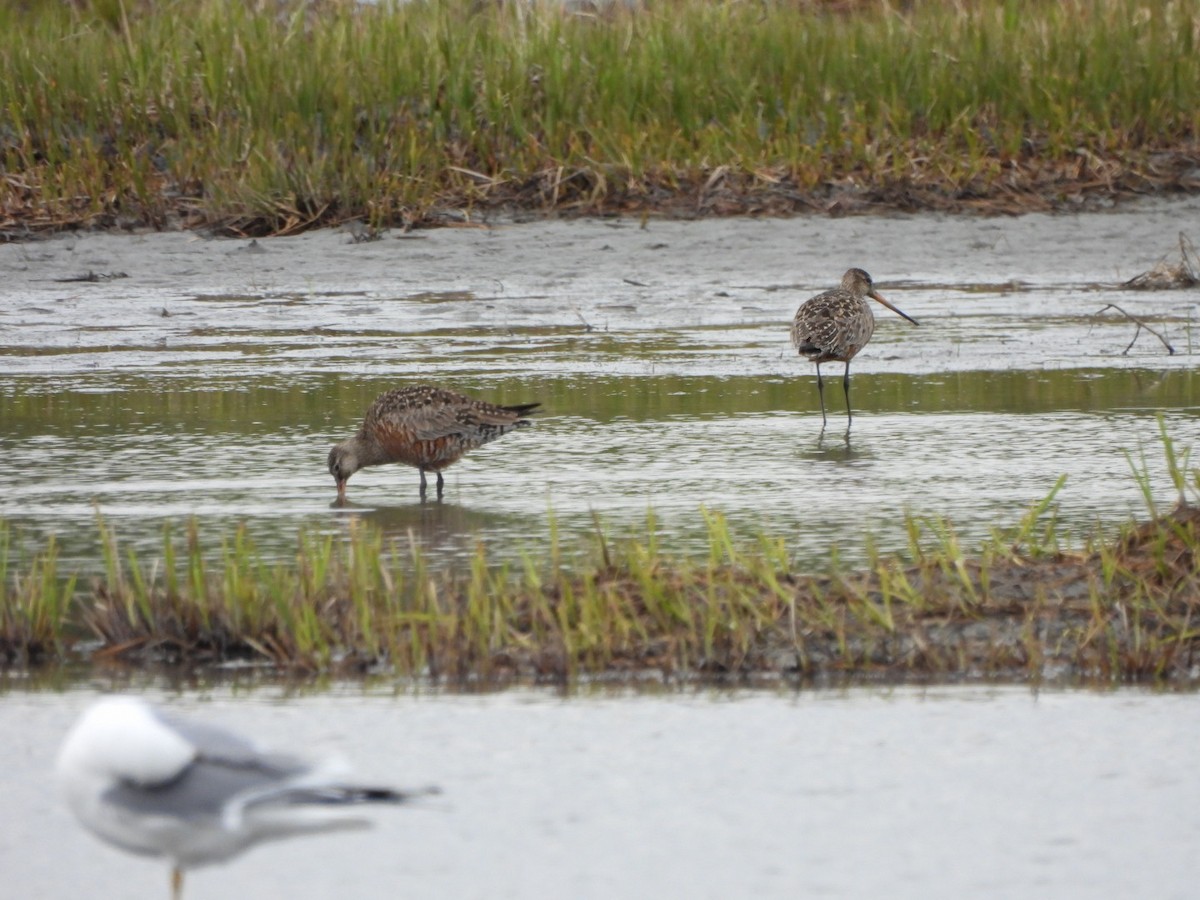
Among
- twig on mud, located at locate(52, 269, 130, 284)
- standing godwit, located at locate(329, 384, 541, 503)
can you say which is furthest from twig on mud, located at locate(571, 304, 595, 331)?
standing godwit, located at locate(329, 384, 541, 503)

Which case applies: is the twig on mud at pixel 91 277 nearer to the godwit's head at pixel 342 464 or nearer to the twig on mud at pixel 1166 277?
the godwit's head at pixel 342 464

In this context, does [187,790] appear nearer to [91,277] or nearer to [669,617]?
[669,617]

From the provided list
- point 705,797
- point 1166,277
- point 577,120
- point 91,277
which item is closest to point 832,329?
point 1166,277

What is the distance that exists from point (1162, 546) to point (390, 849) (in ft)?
8.09

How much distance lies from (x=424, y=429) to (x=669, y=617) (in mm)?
2937

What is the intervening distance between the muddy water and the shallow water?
1.63 meters

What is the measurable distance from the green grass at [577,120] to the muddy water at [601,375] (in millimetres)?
416

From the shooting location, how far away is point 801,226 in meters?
14.2

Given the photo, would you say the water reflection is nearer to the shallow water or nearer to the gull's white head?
the shallow water

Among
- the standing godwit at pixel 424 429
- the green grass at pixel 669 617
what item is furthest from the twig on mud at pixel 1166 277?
the green grass at pixel 669 617

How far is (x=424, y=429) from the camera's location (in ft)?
26.8

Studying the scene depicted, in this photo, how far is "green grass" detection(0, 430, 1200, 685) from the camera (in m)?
5.23

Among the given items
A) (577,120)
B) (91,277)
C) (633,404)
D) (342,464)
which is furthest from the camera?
(577,120)

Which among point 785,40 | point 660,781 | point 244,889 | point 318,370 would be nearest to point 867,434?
point 318,370
